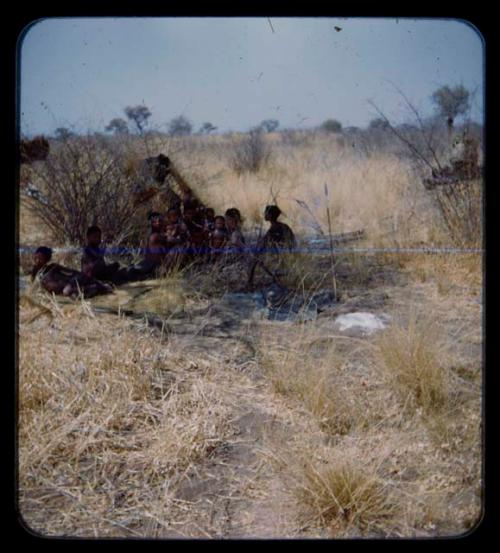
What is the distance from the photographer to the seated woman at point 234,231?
4184 millimetres

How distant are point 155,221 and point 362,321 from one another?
5.60 ft

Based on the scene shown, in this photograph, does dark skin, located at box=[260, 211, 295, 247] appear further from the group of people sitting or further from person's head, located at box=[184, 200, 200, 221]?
person's head, located at box=[184, 200, 200, 221]

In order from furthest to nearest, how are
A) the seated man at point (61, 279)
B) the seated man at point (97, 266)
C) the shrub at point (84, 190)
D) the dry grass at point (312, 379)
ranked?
the shrub at point (84, 190), the seated man at point (97, 266), the seated man at point (61, 279), the dry grass at point (312, 379)

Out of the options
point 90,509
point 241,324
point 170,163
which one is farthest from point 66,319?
point 170,163

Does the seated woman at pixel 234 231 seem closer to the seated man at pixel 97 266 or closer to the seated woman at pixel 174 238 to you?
the seated woman at pixel 174 238

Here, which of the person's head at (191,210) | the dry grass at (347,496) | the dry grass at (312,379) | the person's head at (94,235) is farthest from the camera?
the person's head at (94,235)

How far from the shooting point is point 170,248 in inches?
168

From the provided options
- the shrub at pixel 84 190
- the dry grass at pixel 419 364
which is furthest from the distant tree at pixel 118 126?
the dry grass at pixel 419 364

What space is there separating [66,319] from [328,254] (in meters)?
1.81

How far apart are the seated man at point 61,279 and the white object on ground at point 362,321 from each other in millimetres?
1265

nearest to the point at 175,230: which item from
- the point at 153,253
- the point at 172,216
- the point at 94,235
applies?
the point at 172,216

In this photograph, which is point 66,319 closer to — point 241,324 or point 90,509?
point 241,324

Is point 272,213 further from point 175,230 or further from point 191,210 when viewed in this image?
point 175,230

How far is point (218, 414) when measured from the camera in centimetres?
274
